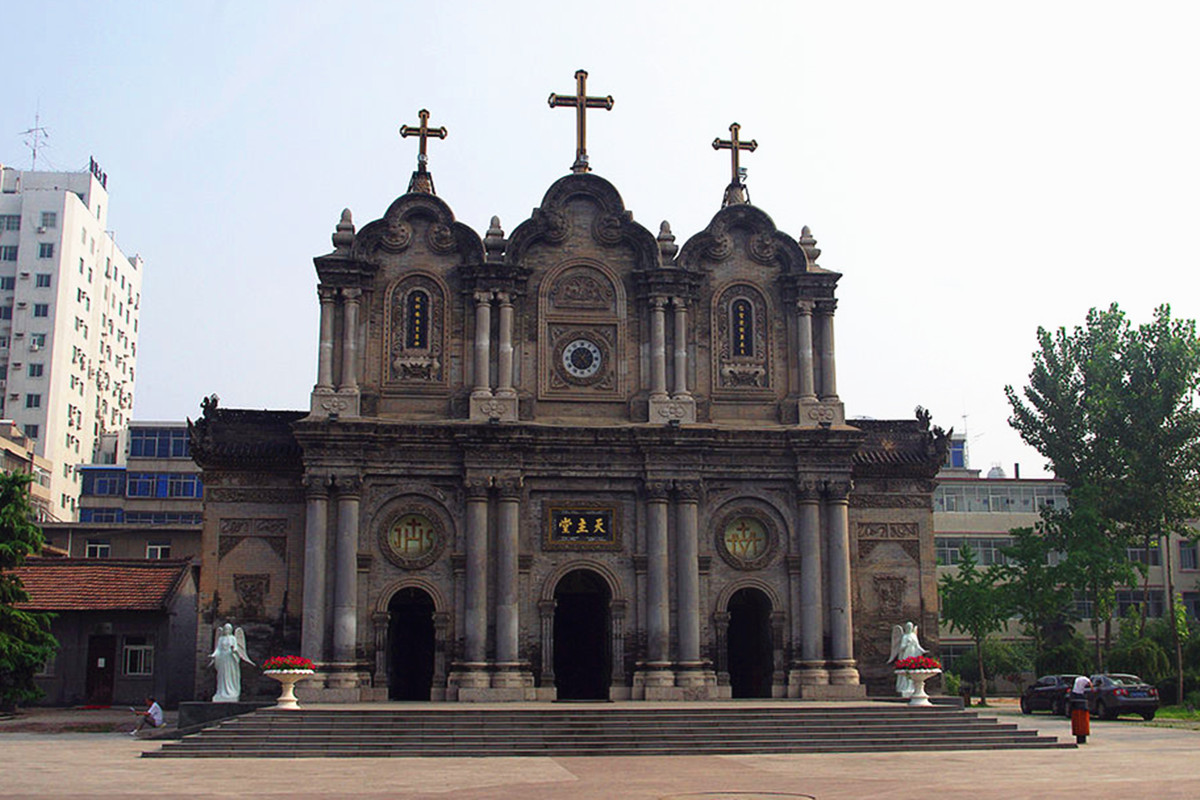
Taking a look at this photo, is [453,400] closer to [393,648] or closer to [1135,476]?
[393,648]

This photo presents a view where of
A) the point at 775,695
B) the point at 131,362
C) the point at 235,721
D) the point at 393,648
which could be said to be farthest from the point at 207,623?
the point at 131,362

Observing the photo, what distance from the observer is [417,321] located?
36656 mm

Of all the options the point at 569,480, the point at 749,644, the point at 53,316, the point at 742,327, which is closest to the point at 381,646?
the point at 569,480

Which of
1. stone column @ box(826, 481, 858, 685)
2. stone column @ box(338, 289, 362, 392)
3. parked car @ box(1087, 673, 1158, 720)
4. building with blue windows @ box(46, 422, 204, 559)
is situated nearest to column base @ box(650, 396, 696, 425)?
stone column @ box(826, 481, 858, 685)

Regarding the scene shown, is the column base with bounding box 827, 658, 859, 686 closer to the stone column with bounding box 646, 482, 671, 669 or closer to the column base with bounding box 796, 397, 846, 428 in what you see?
the stone column with bounding box 646, 482, 671, 669

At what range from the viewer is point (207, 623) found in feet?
116

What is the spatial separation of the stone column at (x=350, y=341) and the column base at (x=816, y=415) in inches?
505

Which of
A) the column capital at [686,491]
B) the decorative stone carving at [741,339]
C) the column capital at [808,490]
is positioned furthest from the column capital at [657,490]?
the column capital at [808,490]

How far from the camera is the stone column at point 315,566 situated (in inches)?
1332

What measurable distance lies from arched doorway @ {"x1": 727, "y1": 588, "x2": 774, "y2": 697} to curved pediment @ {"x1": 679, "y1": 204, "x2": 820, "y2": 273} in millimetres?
9865

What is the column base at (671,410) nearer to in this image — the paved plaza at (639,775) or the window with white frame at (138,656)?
the paved plaza at (639,775)

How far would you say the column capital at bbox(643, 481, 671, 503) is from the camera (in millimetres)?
35594

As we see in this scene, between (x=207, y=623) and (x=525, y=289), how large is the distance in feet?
42.9

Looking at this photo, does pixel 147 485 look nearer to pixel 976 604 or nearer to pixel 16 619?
pixel 16 619
